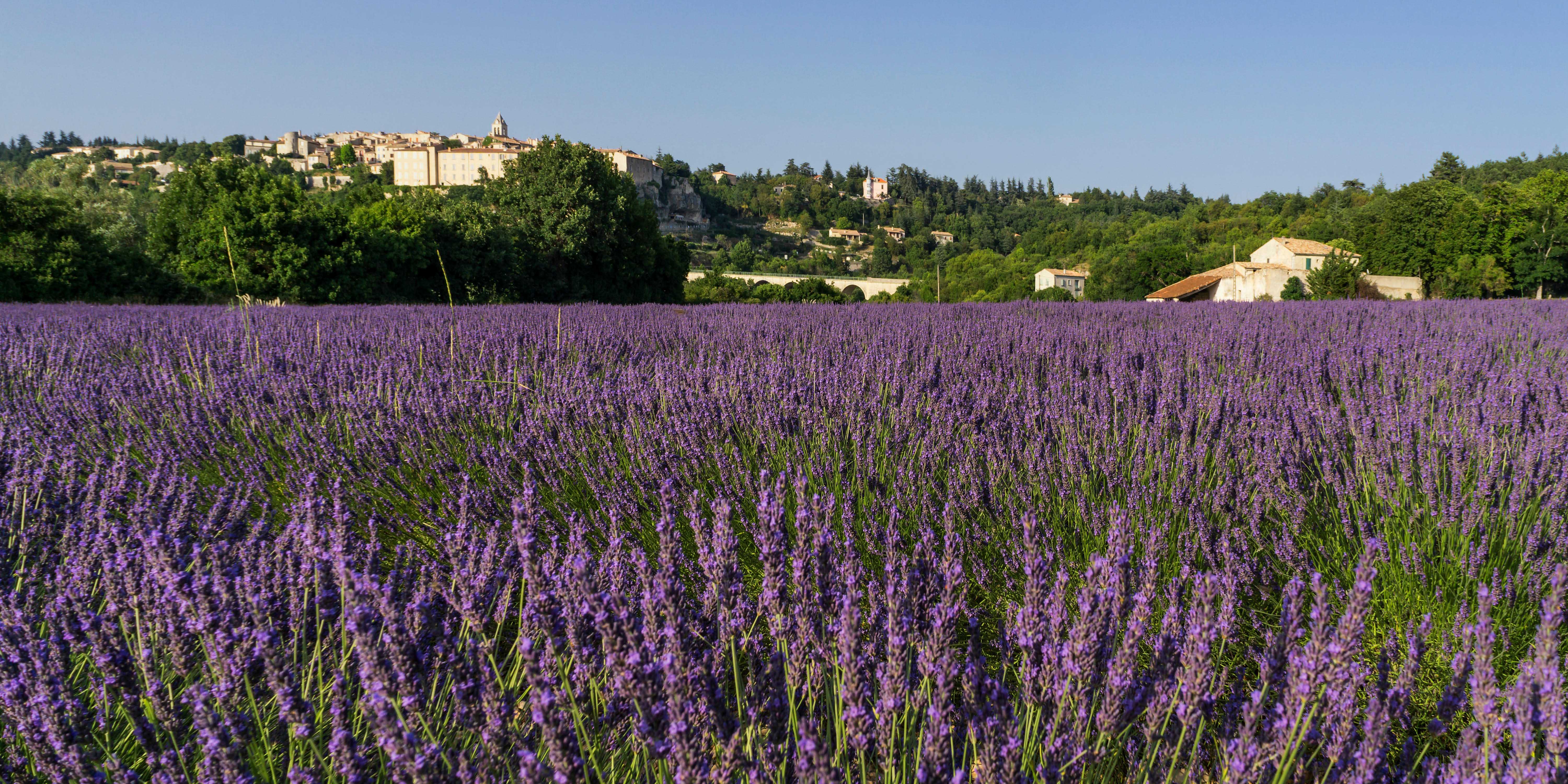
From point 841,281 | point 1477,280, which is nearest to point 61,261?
point 1477,280

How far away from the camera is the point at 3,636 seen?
3.24ft

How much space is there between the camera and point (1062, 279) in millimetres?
65625

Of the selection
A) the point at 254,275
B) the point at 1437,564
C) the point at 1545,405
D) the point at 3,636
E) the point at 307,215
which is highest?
the point at 307,215

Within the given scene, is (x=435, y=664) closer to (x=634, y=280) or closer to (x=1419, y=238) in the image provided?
(x=634, y=280)

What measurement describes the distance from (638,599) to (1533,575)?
173 cm

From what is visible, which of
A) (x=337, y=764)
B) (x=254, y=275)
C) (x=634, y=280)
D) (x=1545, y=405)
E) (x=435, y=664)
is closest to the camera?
(x=337, y=764)

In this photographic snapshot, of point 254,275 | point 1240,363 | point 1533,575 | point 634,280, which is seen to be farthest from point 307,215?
point 1533,575

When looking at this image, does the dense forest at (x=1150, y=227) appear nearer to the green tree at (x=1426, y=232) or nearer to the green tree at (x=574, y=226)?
the green tree at (x=1426, y=232)

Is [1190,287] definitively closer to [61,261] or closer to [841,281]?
[841,281]

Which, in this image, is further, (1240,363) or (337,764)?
(1240,363)

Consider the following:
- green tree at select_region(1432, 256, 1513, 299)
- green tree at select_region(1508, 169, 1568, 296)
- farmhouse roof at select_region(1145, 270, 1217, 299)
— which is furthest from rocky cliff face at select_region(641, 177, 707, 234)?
green tree at select_region(1508, 169, 1568, 296)

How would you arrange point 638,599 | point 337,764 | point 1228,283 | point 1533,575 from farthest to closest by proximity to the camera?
point 1228,283
point 1533,575
point 638,599
point 337,764

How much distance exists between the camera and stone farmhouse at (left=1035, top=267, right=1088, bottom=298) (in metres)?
65.2

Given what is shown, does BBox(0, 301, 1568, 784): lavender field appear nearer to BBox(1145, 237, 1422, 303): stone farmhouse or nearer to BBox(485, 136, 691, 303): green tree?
BBox(485, 136, 691, 303): green tree
